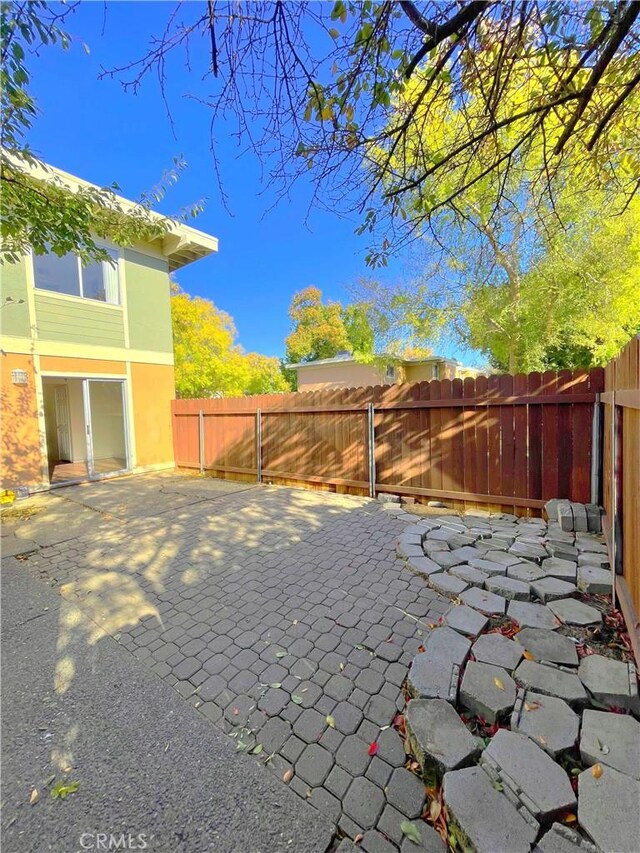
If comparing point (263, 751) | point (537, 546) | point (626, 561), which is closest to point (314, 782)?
point (263, 751)

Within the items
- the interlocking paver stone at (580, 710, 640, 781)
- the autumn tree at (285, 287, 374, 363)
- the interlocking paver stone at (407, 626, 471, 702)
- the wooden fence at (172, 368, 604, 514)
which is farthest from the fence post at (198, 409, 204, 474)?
the autumn tree at (285, 287, 374, 363)

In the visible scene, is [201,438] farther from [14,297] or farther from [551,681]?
[551,681]

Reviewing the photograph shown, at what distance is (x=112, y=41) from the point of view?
209 cm

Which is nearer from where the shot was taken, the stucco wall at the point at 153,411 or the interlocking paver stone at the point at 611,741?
the interlocking paver stone at the point at 611,741

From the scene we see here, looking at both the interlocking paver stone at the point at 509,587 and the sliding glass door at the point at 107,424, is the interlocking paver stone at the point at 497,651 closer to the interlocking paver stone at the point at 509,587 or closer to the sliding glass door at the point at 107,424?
the interlocking paver stone at the point at 509,587

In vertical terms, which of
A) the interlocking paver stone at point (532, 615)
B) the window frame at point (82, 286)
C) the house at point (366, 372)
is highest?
the window frame at point (82, 286)

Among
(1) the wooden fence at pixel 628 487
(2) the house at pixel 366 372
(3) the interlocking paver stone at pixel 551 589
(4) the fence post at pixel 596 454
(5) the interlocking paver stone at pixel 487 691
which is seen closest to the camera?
(5) the interlocking paver stone at pixel 487 691

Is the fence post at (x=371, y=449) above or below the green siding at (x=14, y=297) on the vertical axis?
below

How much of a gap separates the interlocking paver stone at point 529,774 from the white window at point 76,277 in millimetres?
7906

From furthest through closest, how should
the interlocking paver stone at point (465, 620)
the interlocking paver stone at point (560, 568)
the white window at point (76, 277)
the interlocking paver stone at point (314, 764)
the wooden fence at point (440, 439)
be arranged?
1. the white window at point (76, 277)
2. the wooden fence at point (440, 439)
3. the interlocking paver stone at point (560, 568)
4. the interlocking paver stone at point (465, 620)
5. the interlocking paver stone at point (314, 764)

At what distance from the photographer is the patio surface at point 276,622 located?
60.4 inches

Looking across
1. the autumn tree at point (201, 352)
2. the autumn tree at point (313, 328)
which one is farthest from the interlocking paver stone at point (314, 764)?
the autumn tree at point (313, 328)

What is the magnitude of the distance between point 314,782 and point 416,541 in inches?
98.0

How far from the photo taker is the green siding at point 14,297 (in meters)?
6.23
